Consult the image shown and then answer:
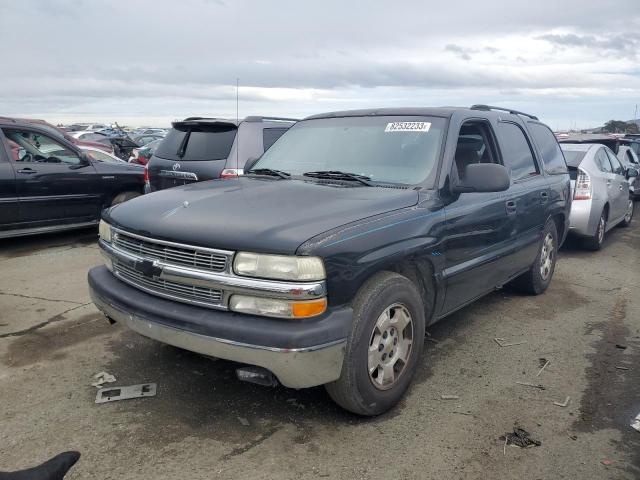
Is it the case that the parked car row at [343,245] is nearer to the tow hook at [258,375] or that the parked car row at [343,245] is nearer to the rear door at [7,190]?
the tow hook at [258,375]

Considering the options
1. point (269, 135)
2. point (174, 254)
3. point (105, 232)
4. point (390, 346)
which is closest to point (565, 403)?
point (390, 346)

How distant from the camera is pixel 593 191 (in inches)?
306

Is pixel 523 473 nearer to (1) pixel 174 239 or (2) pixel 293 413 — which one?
(2) pixel 293 413

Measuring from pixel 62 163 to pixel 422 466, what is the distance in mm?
7039

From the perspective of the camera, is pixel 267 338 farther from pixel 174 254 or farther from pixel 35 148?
pixel 35 148

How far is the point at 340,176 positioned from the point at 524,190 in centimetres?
193

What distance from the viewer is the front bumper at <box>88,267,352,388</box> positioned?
8.88 ft

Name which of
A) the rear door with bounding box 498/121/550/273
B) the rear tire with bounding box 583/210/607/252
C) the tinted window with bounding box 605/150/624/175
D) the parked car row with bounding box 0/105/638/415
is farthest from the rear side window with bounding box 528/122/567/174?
the tinted window with bounding box 605/150/624/175

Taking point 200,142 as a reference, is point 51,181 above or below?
below

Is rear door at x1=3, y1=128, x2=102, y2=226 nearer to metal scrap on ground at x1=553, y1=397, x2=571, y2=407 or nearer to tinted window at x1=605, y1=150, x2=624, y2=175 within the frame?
metal scrap on ground at x1=553, y1=397, x2=571, y2=407

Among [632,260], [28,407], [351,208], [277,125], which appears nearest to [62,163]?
[277,125]

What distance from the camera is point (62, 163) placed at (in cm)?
798

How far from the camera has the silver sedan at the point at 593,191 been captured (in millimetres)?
7719

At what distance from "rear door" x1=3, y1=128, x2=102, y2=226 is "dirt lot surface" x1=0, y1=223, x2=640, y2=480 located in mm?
2801
